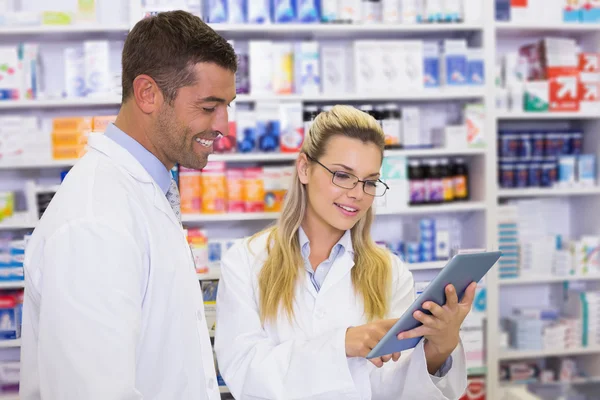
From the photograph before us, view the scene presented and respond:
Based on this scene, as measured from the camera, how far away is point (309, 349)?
69.1 inches

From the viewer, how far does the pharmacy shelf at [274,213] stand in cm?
345

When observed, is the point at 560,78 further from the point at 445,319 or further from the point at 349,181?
the point at 445,319

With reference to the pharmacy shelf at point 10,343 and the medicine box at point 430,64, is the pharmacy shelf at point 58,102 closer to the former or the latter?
the pharmacy shelf at point 10,343

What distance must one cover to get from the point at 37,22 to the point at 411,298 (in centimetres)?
267

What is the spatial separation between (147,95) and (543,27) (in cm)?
339

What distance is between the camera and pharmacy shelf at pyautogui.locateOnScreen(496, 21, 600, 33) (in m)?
3.85

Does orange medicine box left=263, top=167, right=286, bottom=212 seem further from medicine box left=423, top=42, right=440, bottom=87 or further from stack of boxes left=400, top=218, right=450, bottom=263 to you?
medicine box left=423, top=42, right=440, bottom=87

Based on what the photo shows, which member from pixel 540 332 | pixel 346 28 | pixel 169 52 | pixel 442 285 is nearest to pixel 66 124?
pixel 346 28

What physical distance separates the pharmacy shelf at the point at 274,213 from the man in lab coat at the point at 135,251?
193cm

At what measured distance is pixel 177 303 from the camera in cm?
129

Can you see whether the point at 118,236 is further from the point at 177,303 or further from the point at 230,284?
the point at 230,284

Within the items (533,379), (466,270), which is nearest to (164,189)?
(466,270)

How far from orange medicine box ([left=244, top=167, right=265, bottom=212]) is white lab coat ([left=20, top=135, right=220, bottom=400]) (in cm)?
209

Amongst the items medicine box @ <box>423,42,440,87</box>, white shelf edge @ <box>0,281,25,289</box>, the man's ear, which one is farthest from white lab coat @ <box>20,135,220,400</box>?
medicine box @ <box>423,42,440,87</box>
